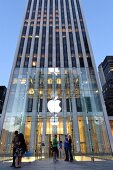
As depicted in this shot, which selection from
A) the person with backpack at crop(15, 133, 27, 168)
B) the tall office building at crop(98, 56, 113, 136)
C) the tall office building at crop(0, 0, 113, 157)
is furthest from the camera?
the tall office building at crop(98, 56, 113, 136)

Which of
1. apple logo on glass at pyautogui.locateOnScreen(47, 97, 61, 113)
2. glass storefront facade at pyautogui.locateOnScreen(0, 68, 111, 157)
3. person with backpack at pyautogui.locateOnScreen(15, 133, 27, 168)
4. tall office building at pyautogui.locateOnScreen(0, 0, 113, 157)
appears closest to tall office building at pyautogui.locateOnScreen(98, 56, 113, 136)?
tall office building at pyautogui.locateOnScreen(0, 0, 113, 157)

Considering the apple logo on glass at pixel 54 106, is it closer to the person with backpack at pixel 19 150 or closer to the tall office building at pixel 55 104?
the tall office building at pixel 55 104

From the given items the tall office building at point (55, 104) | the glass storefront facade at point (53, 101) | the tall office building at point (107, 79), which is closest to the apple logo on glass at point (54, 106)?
the tall office building at point (55, 104)

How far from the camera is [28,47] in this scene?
43.8 m

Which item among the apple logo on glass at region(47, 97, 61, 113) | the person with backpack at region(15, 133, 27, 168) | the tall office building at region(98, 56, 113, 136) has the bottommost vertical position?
the person with backpack at region(15, 133, 27, 168)

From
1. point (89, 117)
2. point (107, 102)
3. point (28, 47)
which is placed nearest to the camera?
point (89, 117)

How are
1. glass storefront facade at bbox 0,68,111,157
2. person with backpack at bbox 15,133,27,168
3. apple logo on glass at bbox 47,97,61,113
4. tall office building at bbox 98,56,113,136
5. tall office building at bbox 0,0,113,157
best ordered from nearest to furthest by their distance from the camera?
person with backpack at bbox 15,133,27,168 < tall office building at bbox 0,0,113,157 < glass storefront facade at bbox 0,68,111,157 < apple logo on glass at bbox 47,97,61,113 < tall office building at bbox 98,56,113,136

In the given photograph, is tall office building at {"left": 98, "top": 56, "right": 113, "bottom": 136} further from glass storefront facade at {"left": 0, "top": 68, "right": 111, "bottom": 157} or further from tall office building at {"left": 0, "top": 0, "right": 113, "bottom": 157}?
glass storefront facade at {"left": 0, "top": 68, "right": 111, "bottom": 157}

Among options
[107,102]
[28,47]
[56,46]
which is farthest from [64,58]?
[107,102]

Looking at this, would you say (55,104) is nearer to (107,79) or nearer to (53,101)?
(53,101)

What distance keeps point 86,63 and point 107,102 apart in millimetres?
A: 62049

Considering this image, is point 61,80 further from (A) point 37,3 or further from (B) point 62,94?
(A) point 37,3

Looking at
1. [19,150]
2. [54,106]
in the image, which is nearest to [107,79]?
[54,106]

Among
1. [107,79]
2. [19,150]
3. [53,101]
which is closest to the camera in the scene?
[19,150]
